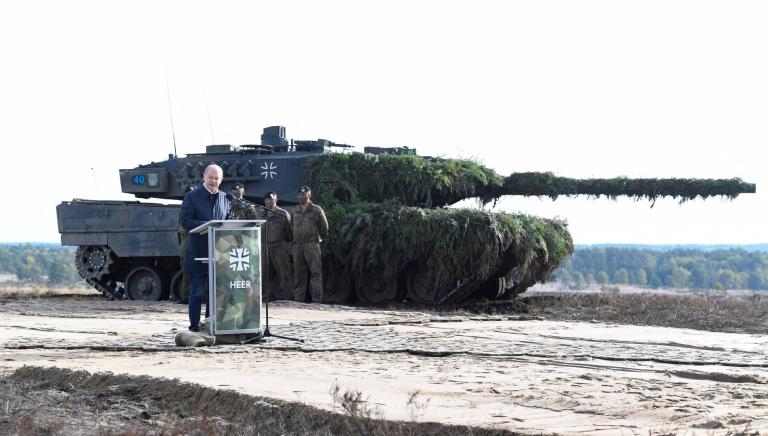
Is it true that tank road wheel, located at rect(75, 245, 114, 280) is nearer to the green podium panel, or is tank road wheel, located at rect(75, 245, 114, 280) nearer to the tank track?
the tank track

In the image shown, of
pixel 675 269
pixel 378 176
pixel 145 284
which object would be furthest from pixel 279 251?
pixel 675 269

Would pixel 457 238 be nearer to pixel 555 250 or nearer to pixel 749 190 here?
pixel 555 250

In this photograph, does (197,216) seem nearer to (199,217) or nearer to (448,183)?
(199,217)

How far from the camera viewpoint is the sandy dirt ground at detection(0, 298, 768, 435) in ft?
23.0

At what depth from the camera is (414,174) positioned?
2006 centimetres

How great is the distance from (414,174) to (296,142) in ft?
7.97

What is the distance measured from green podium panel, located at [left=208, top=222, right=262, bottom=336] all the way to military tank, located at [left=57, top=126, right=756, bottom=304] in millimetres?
7955

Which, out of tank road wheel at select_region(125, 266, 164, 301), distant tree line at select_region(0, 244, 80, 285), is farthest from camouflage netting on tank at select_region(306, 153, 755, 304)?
distant tree line at select_region(0, 244, 80, 285)

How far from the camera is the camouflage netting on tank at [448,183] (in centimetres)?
2011

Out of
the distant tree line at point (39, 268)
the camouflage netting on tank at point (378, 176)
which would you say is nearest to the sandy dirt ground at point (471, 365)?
the camouflage netting on tank at point (378, 176)

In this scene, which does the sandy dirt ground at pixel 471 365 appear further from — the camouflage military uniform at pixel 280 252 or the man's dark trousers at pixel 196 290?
the camouflage military uniform at pixel 280 252

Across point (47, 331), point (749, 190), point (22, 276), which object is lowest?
point (22, 276)

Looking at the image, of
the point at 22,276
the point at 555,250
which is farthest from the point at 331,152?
the point at 22,276

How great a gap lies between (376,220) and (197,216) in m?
8.25
